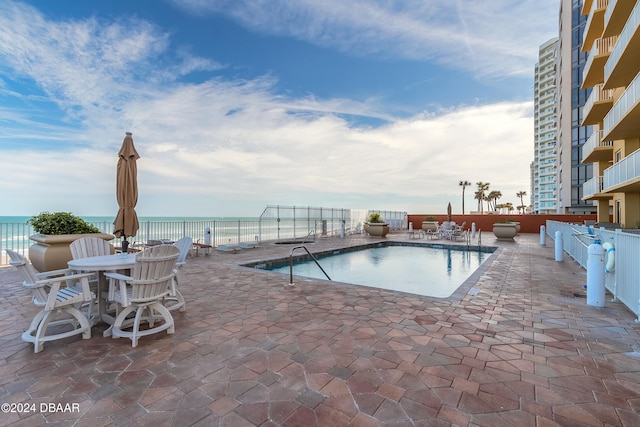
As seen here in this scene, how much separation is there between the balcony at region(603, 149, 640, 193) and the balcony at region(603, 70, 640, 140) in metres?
1.34

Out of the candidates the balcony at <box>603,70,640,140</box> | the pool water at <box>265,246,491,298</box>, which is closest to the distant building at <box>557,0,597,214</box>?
the balcony at <box>603,70,640,140</box>

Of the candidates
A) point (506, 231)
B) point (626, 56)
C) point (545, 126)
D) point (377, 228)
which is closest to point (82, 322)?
point (377, 228)

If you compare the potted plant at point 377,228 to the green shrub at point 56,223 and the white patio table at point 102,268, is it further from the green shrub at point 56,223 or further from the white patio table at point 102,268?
the white patio table at point 102,268

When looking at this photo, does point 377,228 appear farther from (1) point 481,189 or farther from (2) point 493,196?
(2) point 493,196

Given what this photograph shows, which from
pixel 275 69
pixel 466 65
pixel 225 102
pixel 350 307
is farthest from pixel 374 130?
pixel 350 307

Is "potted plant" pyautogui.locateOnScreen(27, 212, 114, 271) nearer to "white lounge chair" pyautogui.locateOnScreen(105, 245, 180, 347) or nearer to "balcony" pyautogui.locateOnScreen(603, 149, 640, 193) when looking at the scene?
"white lounge chair" pyautogui.locateOnScreen(105, 245, 180, 347)

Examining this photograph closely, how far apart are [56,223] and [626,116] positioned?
16.4 metres

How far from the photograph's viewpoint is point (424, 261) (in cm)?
963

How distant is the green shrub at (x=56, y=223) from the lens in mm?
5492

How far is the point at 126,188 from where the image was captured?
164 inches

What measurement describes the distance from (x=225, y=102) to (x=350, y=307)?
10.1m

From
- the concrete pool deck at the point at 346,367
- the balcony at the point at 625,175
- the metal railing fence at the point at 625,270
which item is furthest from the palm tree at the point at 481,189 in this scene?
the concrete pool deck at the point at 346,367

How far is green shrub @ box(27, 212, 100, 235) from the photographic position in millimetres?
5492

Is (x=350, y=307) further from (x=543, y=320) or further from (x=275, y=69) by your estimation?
(x=275, y=69)
